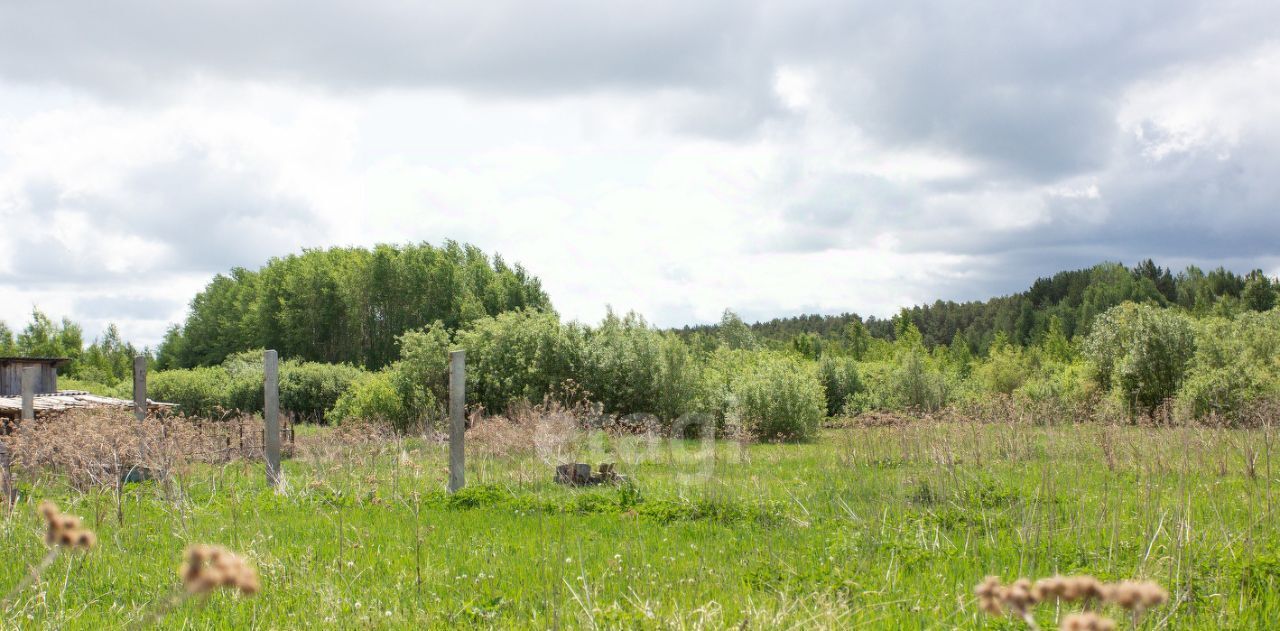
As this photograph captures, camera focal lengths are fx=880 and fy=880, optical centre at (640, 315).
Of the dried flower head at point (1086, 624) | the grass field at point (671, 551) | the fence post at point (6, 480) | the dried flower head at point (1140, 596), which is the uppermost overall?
the dried flower head at point (1140, 596)

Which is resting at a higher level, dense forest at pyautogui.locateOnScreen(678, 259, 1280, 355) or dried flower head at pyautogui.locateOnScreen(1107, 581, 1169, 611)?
dense forest at pyautogui.locateOnScreen(678, 259, 1280, 355)

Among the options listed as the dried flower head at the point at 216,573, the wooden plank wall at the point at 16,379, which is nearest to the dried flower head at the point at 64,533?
the dried flower head at the point at 216,573

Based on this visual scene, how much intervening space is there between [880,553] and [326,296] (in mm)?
53105

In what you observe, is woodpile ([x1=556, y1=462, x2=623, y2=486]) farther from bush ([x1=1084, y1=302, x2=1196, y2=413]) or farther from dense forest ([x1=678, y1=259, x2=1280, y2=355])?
dense forest ([x1=678, y1=259, x2=1280, y2=355])

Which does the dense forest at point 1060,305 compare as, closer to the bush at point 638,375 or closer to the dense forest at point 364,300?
the dense forest at point 364,300

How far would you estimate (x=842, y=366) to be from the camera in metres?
34.4

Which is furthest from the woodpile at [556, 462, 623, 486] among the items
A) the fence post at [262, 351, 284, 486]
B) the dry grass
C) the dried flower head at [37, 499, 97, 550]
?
the dried flower head at [37, 499, 97, 550]

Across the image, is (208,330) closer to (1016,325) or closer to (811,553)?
(811,553)

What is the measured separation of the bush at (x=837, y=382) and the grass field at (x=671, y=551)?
890 inches

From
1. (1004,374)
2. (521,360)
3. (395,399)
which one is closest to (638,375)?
(521,360)

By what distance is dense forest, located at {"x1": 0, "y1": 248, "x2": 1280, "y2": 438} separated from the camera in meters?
23.9

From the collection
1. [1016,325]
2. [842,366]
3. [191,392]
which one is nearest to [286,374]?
[191,392]

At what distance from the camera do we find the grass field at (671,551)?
5.28 m

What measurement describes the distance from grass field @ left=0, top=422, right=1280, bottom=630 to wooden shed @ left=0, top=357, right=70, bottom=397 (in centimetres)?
1981
